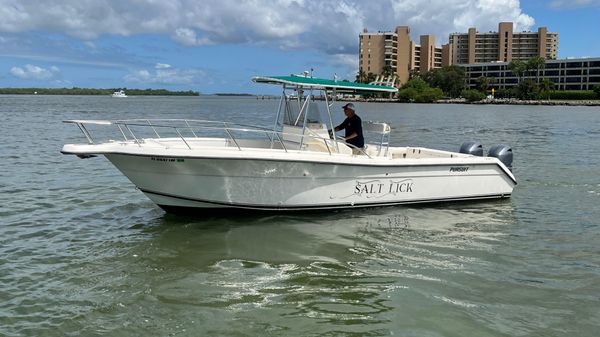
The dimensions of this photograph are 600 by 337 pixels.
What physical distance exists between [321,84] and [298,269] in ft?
14.0

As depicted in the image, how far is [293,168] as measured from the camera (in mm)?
9938

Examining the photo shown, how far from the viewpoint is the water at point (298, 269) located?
6102 mm

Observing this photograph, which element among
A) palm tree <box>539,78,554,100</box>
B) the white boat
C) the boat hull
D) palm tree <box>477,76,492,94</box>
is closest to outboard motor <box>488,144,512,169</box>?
the white boat

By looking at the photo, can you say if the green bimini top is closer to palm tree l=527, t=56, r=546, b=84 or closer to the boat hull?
the boat hull

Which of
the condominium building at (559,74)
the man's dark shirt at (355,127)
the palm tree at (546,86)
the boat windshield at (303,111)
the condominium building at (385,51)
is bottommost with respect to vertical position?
the man's dark shirt at (355,127)

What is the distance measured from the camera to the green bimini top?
1084 centimetres

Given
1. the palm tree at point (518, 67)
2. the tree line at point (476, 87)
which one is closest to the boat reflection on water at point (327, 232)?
the tree line at point (476, 87)

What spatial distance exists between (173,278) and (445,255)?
4101 millimetres

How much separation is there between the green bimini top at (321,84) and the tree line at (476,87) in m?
136

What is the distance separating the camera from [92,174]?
51.6 ft

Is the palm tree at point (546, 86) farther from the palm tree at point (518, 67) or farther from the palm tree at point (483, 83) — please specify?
the palm tree at point (483, 83)

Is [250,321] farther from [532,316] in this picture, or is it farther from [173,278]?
[532,316]

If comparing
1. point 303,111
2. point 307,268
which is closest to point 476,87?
point 303,111

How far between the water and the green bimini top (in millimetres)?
2491
